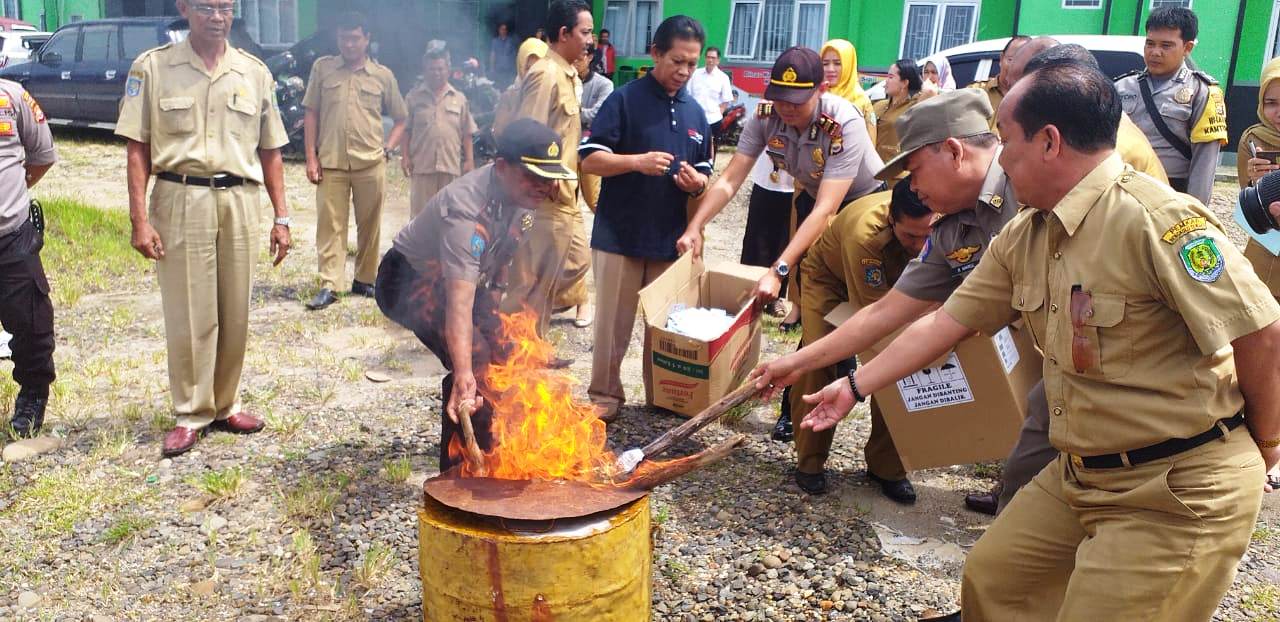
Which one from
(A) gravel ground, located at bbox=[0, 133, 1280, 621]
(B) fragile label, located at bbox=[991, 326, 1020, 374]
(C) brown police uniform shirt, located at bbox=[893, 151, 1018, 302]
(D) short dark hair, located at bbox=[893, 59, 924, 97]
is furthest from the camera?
(D) short dark hair, located at bbox=[893, 59, 924, 97]

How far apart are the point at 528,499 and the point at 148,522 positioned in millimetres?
2015

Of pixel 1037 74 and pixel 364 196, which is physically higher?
pixel 1037 74

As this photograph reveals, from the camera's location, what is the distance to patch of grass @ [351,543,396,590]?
343 centimetres

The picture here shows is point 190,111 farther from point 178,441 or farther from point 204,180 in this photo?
point 178,441

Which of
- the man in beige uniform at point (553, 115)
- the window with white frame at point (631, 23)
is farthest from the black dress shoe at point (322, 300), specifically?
the window with white frame at point (631, 23)

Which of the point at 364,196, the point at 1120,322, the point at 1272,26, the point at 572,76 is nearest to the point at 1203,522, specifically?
the point at 1120,322

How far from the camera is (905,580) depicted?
3574 millimetres

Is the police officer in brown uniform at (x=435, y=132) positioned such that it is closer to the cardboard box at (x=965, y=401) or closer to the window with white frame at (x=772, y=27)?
the cardboard box at (x=965, y=401)

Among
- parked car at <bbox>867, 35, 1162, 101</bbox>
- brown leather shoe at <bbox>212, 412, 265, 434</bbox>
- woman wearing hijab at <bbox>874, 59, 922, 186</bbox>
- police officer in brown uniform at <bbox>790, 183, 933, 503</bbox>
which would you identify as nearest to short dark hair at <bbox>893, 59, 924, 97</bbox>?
woman wearing hijab at <bbox>874, 59, 922, 186</bbox>

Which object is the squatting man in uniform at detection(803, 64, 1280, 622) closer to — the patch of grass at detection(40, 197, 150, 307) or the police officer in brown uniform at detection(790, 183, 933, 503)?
the police officer in brown uniform at detection(790, 183, 933, 503)

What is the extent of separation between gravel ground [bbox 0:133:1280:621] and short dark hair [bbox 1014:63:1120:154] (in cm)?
189

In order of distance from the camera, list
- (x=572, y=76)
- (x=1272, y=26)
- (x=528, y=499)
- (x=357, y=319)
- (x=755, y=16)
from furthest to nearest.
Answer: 1. (x=755, y=16)
2. (x=1272, y=26)
3. (x=357, y=319)
4. (x=572, y=76)
5. (x=528, y=499)

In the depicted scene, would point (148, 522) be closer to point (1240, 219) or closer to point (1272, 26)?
point (1240, 219)

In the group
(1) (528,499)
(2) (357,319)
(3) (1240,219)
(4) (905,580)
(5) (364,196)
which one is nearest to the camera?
(1) (528,499)
